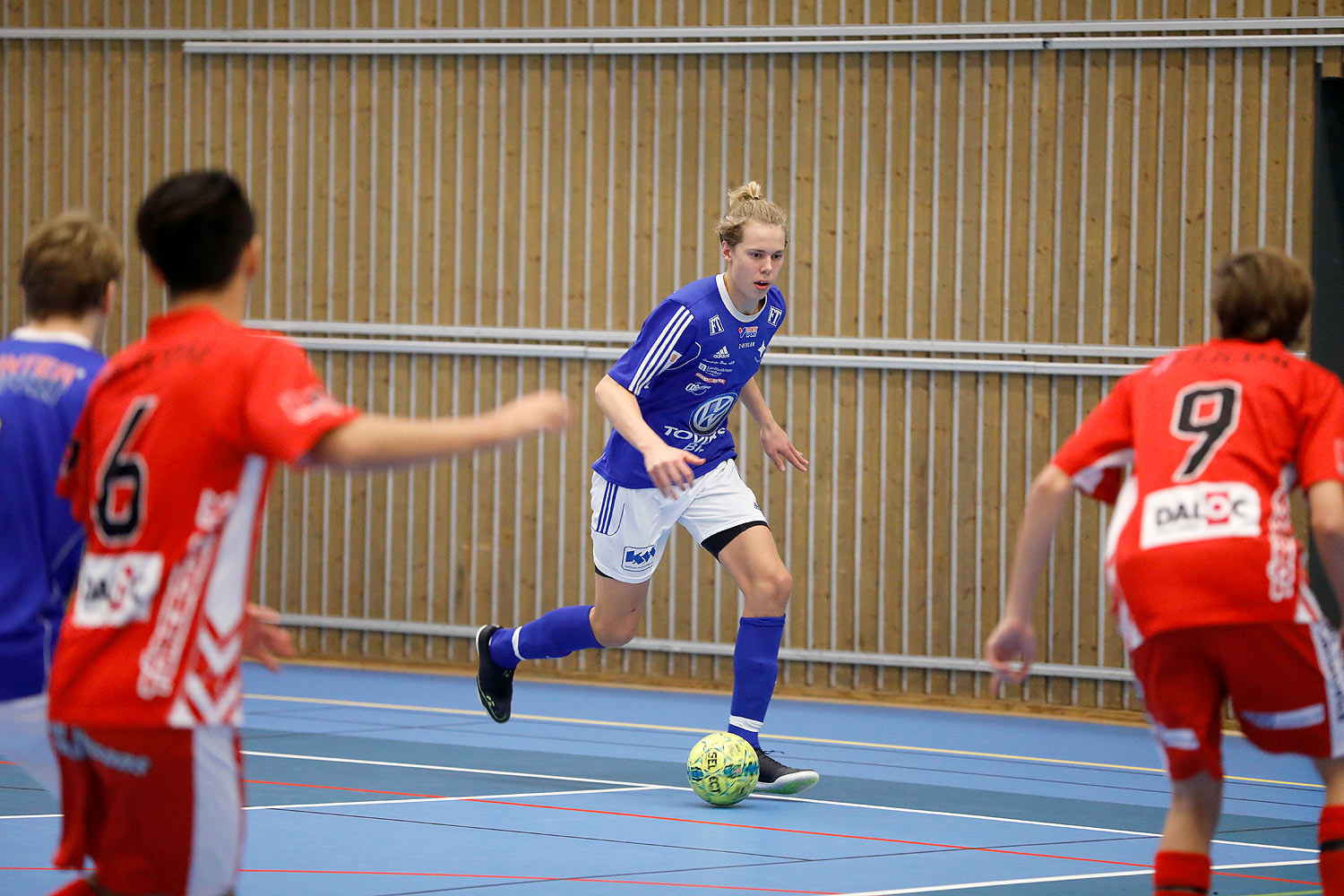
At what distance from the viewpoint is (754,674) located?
21.0 feet

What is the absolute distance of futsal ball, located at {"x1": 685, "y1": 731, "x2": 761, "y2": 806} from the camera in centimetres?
611

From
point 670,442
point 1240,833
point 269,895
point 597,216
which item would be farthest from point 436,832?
point 597,216

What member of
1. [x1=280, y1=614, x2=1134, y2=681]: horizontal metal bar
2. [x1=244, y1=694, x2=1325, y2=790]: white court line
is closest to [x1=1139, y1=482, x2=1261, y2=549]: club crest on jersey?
[x1=244, y1=694, x2=1325, y2=790]: white court line

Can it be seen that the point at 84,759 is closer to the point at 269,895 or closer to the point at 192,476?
the point at 192,476

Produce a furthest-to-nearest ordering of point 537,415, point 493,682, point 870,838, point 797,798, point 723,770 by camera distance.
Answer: point 493,682 → point 797,798 → point 723,770 → point 870,838 → point 537,415

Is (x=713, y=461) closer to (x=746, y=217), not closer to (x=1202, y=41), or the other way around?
(x=746, y=217)

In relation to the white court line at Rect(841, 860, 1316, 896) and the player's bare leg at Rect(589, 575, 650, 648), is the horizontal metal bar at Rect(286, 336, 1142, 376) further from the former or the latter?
the white court line at Rect(841, 860, 1316, 896)

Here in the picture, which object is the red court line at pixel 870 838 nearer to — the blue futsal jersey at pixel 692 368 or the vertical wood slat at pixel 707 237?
the blue futsal jersey at pixel 692 368

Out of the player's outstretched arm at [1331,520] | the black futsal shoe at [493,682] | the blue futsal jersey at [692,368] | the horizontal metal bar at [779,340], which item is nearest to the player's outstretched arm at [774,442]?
the blue futsal jersey at [692,368]

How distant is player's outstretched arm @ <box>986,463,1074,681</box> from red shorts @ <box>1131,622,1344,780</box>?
0.24 metres

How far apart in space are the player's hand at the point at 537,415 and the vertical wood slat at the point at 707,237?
7.03 meters

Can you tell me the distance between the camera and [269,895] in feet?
15.3

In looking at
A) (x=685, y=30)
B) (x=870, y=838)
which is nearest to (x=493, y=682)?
(x=870, y=838)

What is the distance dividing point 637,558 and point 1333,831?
3.50 m
